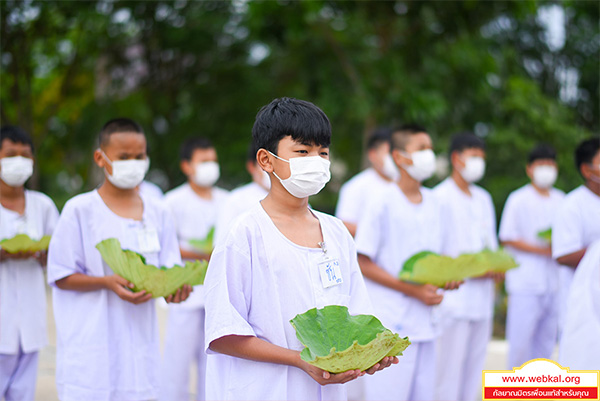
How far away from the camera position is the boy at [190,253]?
576 centimetres

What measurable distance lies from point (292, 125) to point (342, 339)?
0.88m

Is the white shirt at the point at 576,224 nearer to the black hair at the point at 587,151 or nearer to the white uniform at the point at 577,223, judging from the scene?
the white uniform at the point at 577,223

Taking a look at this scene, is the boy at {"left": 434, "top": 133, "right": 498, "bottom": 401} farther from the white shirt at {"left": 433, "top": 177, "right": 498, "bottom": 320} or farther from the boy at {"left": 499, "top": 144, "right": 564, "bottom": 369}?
the boy at {"left": 499, "top": 144, "right": 564, "bottom": 369}

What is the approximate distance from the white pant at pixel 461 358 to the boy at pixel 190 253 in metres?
2.04

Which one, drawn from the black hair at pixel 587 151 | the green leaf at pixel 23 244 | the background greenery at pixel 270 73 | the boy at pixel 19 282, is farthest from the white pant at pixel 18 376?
the background greenery at pixel 270 73

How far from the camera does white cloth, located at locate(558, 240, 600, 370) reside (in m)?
3.15

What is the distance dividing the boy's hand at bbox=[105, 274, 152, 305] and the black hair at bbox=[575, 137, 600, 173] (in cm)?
366

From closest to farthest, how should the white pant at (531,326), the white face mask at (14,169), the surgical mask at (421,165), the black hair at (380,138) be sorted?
the white face mask at (14,169) → the surgical mask at (421,165) → the white pant at (531,326) → the black hair at (380,138)

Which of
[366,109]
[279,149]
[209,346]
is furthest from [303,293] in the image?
[366,109]

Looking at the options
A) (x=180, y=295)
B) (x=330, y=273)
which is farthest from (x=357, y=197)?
(x=330, y=273)

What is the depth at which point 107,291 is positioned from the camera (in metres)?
3.87

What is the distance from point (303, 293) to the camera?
2.67 m

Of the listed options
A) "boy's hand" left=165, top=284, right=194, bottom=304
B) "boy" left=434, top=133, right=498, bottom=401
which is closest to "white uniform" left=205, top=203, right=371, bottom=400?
"boy's hand" left=165, top=284, right=194, bottom=304

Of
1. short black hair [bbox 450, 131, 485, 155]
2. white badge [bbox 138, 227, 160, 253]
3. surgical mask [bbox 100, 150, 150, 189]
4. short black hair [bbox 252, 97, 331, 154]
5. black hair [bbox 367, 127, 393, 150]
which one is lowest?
white badge [bbox 138, 227, 160, 253]
